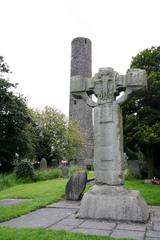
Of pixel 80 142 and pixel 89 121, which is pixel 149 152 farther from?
pixel 89 121

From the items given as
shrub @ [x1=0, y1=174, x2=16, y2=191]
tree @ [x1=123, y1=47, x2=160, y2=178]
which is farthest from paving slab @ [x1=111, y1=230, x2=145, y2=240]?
shrub @ [x1=0, y1=174, x2=16, y2=191]

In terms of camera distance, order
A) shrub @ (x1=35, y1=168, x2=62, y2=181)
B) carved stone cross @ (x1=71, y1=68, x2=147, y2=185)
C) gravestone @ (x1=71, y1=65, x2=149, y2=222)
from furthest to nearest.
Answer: shrub @ (x1=35, y1=168, x2=62, y2=181), carved stone cross @ (x1=71, y1=68, x2=147, y2=185), gravestone @ (x1=71, y1=65, x2=149, y2=222)

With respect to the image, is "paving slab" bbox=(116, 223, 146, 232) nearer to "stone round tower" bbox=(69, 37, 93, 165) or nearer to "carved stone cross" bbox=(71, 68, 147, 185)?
"carved stone cross" bbox=(71, 68, 147, 185)

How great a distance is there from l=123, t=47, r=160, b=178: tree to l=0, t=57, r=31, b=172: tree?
38.5ft

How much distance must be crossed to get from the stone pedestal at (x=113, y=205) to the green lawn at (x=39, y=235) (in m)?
1.63

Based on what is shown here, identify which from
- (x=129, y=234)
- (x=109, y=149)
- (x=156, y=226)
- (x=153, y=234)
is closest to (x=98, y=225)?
(x=129, y=234)

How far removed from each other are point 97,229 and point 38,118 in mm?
31813

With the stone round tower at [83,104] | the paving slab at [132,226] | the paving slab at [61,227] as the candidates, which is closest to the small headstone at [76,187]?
the paving slab at [132,226]

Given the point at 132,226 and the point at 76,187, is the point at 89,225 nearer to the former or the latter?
the point at 132,226

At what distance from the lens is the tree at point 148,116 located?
57.8 ft

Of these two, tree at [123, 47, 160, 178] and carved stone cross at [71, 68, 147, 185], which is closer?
carved stone cross at [71, 68, 147, 185]

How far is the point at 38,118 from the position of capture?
37.3 metres

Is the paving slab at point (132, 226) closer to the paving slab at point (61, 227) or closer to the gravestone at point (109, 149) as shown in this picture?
the gravestone at point (109, 149)

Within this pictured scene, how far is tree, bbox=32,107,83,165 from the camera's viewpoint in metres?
35.8
